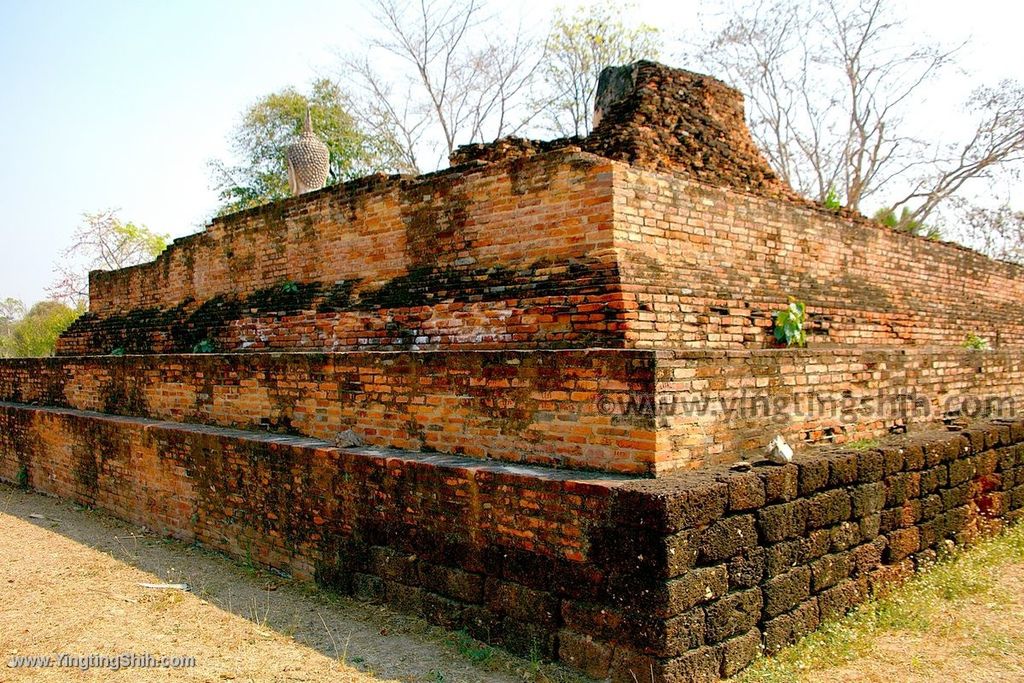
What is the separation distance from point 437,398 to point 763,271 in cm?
277

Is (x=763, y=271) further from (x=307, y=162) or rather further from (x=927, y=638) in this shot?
(x=307, y=162)

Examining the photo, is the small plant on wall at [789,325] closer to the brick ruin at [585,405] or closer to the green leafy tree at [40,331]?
the brick ruin at [585,405]

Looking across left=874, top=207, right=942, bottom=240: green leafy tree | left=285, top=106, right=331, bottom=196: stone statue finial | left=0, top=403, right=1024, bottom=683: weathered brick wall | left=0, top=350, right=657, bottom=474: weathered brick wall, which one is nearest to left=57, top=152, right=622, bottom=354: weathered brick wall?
left=0, top=350, right=657, bottom=474: weathered brick wall

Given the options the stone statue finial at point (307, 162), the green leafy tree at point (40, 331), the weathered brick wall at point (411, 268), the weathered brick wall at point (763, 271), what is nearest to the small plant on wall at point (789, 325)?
the weathered brick wall at point (763, 271)

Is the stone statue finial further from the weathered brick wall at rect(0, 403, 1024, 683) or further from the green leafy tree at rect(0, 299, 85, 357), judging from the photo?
the green leafy tree at rect(0, 299, 85, 357)

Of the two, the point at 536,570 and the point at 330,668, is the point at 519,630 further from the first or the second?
the point at 330,668

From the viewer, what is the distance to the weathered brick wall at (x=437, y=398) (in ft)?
11.8

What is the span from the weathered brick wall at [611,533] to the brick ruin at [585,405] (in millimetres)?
18

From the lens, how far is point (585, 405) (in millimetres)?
3678

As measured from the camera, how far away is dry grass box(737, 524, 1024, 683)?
356 cm

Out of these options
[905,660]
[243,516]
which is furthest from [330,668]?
[905,660]

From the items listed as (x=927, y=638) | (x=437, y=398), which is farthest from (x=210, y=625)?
(x=927, y=638)

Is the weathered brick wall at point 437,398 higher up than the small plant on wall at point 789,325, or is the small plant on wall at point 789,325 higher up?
the small plant on wall at point 789,325

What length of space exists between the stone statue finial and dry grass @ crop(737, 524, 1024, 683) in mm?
7013
